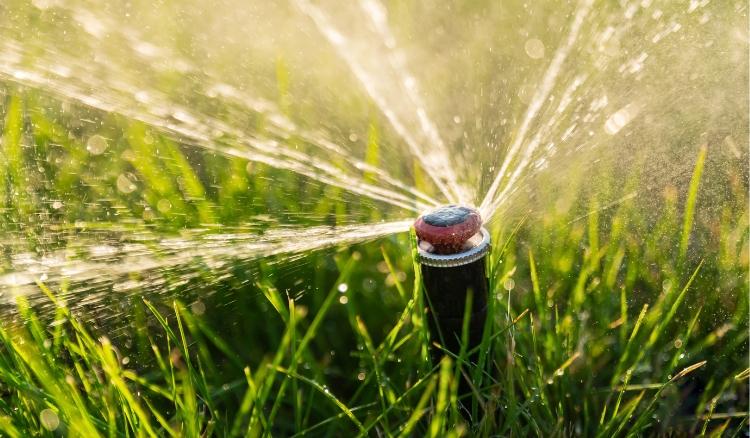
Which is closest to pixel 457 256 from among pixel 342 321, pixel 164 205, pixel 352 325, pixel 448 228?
pixel 448 228

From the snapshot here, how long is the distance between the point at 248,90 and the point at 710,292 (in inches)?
90.2

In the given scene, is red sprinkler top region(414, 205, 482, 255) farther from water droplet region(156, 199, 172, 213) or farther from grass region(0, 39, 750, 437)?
water droplet region(156, 199, 172, 213)

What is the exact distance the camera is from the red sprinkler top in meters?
1.15

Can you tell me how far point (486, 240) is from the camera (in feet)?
3.97

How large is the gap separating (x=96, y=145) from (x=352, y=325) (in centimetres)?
156

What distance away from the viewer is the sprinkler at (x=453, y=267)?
45.5 inches

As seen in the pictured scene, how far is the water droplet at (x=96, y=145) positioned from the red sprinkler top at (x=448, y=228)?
6.16ft

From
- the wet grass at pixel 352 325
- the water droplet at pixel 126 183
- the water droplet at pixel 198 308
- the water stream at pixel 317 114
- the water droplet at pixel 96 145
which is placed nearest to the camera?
the wet grass at pixel 352 325

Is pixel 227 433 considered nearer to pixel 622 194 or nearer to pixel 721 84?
pixel 622 194

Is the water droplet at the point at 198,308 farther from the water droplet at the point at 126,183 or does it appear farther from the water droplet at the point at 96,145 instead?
the water droplet at the point at 96,145

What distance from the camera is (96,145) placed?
2.62m

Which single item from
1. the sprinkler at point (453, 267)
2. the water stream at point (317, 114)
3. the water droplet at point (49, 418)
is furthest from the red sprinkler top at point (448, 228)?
the water droplet at point (49, 418)

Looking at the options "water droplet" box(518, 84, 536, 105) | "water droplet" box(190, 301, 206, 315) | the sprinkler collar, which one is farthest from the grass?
"water droplet" box(518, 84, 536, 105)

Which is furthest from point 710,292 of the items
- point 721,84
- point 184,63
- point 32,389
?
point 184,63
